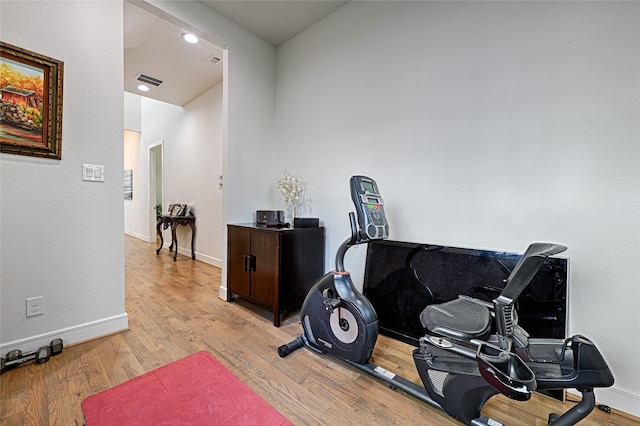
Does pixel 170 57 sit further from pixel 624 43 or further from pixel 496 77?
pixel 624 43

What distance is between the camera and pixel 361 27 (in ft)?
7.73

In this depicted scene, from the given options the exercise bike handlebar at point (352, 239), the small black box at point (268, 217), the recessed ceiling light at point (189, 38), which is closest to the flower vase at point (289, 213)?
the small black box at point (268, 217)

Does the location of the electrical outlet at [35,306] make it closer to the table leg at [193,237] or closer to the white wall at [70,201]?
the white wall at [70,201]

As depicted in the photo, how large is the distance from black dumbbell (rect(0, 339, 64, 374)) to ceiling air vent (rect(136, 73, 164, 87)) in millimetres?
3553

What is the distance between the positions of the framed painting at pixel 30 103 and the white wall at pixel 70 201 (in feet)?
0.15

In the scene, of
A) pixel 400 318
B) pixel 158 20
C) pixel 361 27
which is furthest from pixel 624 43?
pixel 158 20

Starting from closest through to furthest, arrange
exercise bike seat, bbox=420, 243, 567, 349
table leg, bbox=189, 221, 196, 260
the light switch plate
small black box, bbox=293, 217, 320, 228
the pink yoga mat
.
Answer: exercise bike seat, bbox=420, 243, 567, 349, the pink yoga mat, the light switch plate, small black box, bbox=293, 217, 320, 228, table leg, bbox=189, 221, 196, 260

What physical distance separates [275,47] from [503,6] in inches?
93.0

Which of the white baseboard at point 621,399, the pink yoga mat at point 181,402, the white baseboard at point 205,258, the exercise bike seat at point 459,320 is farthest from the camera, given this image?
the white baseboard at point 205,258

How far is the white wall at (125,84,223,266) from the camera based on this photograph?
4.11 meters

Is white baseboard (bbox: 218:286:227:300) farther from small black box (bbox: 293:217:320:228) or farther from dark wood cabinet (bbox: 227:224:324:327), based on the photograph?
small black box (bbox: 293:217:320:228)

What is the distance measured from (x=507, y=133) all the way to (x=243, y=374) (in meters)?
2.16

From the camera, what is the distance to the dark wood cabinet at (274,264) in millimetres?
2189

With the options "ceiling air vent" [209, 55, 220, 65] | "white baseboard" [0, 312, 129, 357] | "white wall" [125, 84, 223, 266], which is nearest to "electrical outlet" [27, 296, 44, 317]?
"white baseboard" [0, 312, 129, 357]
